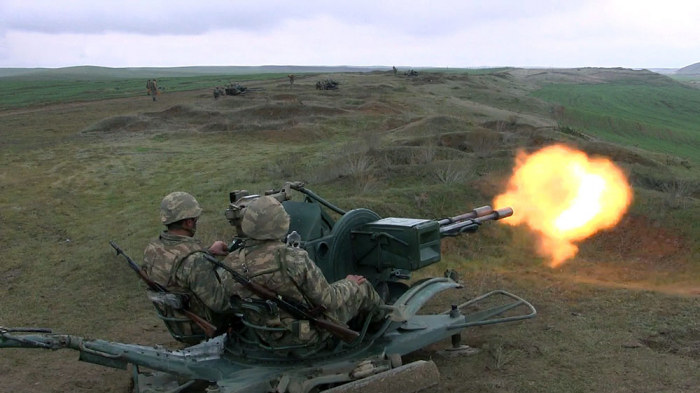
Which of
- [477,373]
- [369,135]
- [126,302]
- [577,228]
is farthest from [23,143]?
[477,373]

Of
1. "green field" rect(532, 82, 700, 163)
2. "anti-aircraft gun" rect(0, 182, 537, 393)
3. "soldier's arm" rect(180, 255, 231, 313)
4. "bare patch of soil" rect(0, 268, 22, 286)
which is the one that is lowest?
"green field" rect(532, 82, 700, 163)

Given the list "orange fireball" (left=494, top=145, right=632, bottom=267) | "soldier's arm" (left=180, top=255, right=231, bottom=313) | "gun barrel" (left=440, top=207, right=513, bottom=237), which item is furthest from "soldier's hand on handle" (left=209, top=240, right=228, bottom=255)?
"orange fireball" (left=494, top=145, right=632, bottom=267)

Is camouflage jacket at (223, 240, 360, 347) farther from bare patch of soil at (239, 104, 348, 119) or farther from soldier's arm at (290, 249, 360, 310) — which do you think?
bare patch of soil at (239, 104, 348, 119)

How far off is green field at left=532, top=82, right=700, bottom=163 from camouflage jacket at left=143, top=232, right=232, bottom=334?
23634mm

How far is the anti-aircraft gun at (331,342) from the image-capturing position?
5117 mm

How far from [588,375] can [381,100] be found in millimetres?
32408

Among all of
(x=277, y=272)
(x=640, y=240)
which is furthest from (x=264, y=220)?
(x=640, y=240)

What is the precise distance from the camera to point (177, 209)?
5398 mm

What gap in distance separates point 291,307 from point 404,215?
685 centimetres

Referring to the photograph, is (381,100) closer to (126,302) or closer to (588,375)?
(126,302)

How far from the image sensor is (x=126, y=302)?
345 inches

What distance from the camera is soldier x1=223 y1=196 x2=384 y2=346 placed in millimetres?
4910

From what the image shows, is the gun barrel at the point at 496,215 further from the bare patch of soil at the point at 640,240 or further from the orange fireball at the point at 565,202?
the bare patch of soil at the point at 640,240

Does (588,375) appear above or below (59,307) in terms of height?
above
